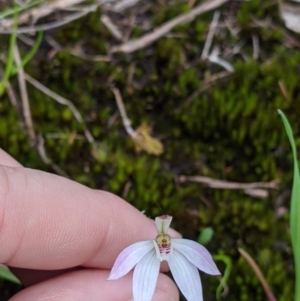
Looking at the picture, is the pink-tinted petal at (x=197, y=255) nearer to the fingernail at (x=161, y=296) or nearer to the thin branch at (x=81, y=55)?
the fingernail at (x=161, y=296)

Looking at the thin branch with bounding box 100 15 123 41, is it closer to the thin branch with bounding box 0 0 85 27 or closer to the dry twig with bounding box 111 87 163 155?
the thin branch with bounding box 0 0 85 27

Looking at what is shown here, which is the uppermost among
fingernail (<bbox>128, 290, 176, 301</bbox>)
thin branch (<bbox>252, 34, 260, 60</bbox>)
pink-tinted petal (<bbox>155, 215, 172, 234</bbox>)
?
thin branch (<bbox>252, 34, 260, 60</bbox>)

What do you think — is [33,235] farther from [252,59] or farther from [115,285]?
[252,59]

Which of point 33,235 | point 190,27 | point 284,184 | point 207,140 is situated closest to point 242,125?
point 207,140

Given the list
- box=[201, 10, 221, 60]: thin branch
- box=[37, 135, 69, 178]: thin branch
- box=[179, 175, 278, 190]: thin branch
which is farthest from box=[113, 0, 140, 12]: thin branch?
box=[179, 175, 278, 190]: thin branch

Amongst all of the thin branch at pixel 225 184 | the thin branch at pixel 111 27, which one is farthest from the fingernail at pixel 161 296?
the thin branch at pixel 111 27
